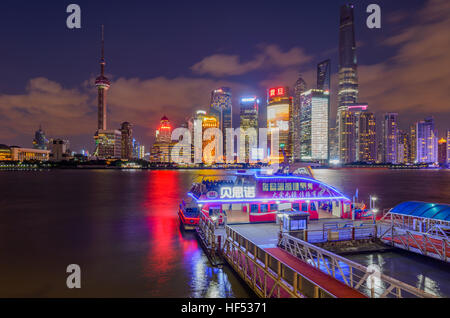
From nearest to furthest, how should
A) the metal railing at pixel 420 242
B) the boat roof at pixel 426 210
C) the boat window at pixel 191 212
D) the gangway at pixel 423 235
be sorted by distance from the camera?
1. the metal railing at pixel 420 242
2. the gangway at pixel 423 235
3. the boat roof at pixel 426 210
4. the boat window at pixel 191 212

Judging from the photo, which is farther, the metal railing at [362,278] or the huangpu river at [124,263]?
the huangpu river at [124,263]

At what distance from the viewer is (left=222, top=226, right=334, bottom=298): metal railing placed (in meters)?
9.65

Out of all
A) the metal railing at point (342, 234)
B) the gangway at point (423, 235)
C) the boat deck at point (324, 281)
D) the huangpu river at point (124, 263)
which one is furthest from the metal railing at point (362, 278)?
the gangway at point (423, 235)

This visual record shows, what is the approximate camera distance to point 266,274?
11.5m

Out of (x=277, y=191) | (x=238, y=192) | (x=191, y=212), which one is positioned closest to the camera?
(x=238, y=192)

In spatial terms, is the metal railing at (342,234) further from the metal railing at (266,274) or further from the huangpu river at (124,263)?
the metal railing at (266,274)

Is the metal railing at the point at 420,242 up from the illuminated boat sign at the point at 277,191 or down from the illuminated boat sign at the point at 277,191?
down

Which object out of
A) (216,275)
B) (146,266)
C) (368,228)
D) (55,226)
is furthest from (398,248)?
(55,226)

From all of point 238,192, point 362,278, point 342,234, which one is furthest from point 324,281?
point 238,192

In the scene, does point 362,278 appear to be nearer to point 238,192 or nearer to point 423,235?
point 423,235

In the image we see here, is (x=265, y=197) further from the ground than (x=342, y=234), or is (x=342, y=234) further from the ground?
(x=265, y=197)

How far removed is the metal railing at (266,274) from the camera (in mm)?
9648

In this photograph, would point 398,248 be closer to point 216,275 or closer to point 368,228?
point 368,228
